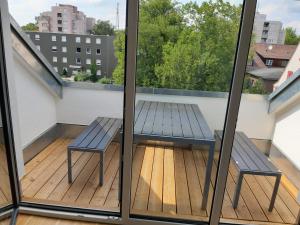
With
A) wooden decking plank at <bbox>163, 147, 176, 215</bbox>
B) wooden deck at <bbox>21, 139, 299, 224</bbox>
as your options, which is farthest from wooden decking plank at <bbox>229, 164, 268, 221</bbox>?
wooden decking plank at <bbox>163, 147, 176, 215</bbox>

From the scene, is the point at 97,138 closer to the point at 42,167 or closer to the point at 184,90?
the point at 42,167

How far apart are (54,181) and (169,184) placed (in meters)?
1.05

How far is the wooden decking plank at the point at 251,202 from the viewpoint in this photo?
6.40 feet

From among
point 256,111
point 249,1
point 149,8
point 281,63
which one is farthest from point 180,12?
point 256,111

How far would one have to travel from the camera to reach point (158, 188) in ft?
7.26

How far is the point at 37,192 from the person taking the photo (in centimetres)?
213

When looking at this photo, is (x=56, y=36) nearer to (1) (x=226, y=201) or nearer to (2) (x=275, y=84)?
(2) (x=275, y=84)

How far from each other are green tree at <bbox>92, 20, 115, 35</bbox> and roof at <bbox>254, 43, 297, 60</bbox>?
96 centimetres

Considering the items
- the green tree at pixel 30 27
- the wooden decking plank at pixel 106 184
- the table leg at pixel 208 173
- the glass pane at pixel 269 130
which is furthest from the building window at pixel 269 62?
the green tree at pixel 30 27

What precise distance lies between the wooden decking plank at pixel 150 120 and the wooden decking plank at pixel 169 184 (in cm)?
55

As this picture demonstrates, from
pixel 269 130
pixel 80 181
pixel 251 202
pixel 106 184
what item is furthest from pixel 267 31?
pixel 80 181

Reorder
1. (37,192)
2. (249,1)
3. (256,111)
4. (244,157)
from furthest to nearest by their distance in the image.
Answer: (37,192) → (244,157) → (256,111) → (249,1)

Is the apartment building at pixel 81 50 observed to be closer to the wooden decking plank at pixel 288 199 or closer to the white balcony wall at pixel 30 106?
the white balcony wall at pixel 30 106

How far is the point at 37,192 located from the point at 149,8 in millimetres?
1724
